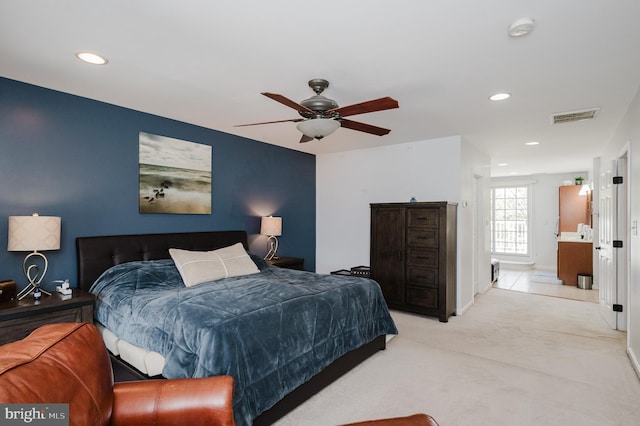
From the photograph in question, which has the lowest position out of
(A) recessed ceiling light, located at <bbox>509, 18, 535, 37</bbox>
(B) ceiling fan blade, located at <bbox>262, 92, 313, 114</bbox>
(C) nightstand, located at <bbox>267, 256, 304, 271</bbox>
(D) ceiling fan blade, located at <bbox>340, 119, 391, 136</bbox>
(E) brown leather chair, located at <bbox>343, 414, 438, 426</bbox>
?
(E) brown leather chair, located at <bbox>343, 414, 438, 426</bbox>

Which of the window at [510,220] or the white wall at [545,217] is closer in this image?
the white wall at [545,217]

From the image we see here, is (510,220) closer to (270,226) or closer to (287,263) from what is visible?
(287,263)

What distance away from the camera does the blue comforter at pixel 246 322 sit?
2053 mm

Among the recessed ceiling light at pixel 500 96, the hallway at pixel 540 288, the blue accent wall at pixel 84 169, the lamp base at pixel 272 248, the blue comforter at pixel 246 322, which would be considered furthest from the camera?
the hallway at pixel 540 288

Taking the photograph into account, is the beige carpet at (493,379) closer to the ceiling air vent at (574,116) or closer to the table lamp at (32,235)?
the table lamp at (32,235)

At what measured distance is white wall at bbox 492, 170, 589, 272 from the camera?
8.77m

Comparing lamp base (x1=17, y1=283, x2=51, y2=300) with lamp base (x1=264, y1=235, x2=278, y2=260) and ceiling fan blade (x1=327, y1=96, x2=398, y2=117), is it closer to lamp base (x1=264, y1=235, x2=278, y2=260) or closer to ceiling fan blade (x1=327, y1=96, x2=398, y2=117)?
lamp base (x1=264, y1=235, x2=278, y2=260)

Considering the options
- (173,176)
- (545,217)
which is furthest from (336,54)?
(545,217)

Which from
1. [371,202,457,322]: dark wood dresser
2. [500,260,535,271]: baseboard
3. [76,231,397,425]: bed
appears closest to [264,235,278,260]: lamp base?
[76,231,397,425]: bed

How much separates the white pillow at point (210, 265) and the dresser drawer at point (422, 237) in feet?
7.06

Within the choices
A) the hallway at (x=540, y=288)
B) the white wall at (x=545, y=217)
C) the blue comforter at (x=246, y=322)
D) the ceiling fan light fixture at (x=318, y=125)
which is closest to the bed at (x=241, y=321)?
the blue comforter at (x=246, y=322)

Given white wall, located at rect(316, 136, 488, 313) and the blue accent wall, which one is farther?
white wall, located at rect(316, 136, 488, 313)

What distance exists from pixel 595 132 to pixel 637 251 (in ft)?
7.58

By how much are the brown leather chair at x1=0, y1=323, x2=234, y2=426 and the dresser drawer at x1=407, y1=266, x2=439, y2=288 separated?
3.63 m
